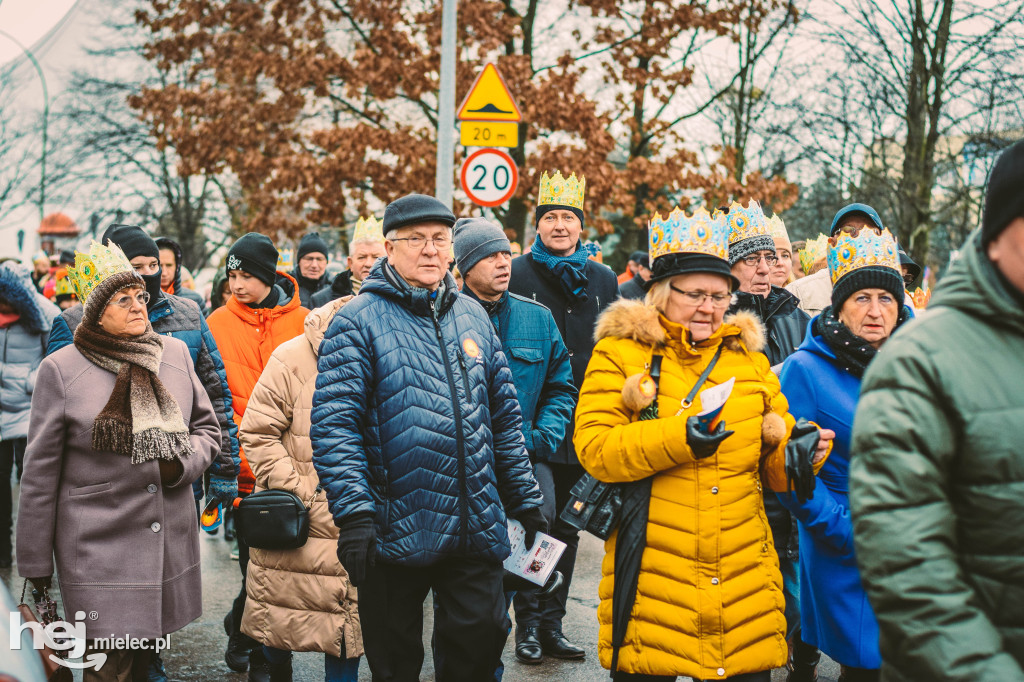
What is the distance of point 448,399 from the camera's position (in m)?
3.72

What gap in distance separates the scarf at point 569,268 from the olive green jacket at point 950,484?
3900 mm

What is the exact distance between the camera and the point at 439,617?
386cm

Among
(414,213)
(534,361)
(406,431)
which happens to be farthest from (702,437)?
(534,361)

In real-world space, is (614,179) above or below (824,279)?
above

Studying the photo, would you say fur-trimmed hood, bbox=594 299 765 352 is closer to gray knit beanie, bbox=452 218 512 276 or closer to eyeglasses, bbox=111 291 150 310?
gray knit beanie, bbox=452 218 512 276

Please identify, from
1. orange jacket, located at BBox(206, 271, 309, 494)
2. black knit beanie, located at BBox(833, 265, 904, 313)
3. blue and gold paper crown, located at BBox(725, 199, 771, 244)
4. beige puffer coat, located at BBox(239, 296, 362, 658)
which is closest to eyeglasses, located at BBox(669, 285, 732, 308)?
black knit beanie, located at BBox(833, 265, 904, 313)

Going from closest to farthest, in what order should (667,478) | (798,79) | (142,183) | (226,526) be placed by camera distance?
(667,478) < (226,526) < (798,79) < (142,183)

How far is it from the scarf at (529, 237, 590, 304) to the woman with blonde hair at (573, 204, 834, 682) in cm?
228

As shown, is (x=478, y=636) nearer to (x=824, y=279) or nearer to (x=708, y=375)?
(x=708, y=375)

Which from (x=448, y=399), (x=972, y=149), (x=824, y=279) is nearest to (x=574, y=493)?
(x=448, y=399)

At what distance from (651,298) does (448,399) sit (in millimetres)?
858

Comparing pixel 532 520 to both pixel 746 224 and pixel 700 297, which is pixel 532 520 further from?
pixel 746 224

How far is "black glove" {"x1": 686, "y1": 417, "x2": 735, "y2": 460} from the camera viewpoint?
3.22 m

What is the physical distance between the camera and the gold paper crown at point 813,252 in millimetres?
8078
